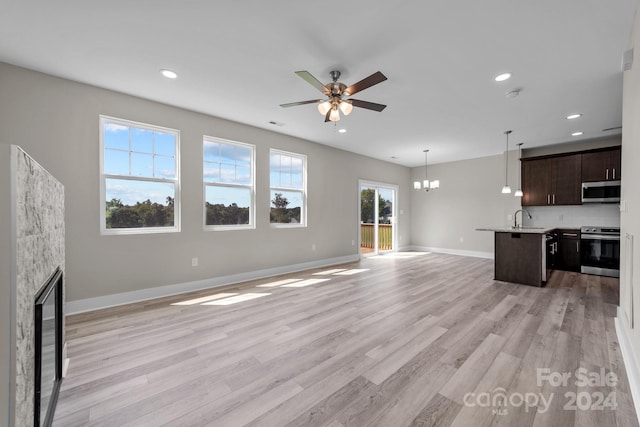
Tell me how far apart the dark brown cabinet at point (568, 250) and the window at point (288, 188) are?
548 centimetres

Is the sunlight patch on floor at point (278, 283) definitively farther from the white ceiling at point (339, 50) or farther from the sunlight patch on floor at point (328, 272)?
the white ceiling at point (339, 50)

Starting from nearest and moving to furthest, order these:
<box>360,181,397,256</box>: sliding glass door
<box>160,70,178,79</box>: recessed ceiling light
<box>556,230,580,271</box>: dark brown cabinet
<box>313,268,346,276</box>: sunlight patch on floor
→ <box>160,70,178,79</box>: recessed ceiling light → <box>313,268,346,276</box>: sunlight patch on floor → <box>556,230,580,271</box>: dark brown cabinet → <box>360,181,397,256</box>: sliding glass door

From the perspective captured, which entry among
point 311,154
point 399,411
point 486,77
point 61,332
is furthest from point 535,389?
point 311,154

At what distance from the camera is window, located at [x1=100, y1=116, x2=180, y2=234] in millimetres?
3447

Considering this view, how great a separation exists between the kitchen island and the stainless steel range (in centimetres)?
145

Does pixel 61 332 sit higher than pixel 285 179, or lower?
lower

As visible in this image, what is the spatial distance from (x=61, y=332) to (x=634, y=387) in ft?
13.0

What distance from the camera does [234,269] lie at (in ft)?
14.9

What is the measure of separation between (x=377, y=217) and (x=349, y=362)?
5796 mm

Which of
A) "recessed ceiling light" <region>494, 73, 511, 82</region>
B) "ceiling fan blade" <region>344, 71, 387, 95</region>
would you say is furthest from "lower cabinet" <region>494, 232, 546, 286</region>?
"ceiling fan blade" <region>344, 71, 387, 95</region>

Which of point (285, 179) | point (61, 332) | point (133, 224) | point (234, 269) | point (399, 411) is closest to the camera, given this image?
point (399, 411)

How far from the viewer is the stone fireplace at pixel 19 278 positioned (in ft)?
2.76

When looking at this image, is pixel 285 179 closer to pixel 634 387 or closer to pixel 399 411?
pixel 399 411

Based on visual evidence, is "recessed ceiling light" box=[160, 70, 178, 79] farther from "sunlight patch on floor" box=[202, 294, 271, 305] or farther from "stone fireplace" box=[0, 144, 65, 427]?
"sunlight patch on floor" box=[202, 294, 271, 305]
